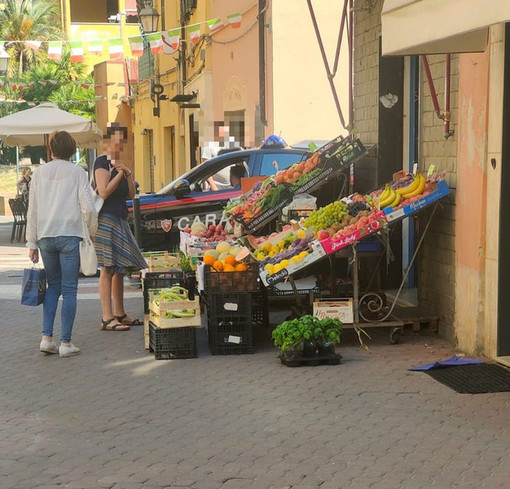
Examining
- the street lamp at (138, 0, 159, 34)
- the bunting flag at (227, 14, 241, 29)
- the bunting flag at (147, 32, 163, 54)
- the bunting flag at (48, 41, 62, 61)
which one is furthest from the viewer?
the street lamp at (138, 0, 159, 34)

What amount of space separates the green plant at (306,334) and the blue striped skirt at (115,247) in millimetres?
2098

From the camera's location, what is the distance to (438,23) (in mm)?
6691

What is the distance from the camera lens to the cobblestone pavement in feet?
17.7

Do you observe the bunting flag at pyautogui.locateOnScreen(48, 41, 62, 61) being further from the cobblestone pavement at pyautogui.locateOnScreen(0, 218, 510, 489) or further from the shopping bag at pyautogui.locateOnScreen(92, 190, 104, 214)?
the cobblestone pavement at pyautogui.locateOnScreen(0, 218, 510, 489)

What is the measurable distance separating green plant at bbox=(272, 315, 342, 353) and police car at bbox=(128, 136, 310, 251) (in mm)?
5615

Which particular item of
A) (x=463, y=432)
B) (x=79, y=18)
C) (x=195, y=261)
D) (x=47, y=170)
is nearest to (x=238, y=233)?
(x=195, y=261)

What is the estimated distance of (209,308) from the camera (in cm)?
872

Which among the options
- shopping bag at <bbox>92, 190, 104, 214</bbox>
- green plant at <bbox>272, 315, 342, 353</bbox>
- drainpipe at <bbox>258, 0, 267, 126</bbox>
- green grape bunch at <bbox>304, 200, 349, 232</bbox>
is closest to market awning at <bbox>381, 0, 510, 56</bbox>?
green grape bunch at <bbox>304, 200, 349, 232</bbox>

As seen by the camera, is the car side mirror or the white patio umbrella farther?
the white patio umbrella

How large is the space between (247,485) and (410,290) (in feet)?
19.2

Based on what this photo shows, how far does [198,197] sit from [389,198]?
18.0 ft

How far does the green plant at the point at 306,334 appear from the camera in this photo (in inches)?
318

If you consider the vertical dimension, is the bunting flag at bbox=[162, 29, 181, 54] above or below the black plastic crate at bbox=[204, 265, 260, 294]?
above

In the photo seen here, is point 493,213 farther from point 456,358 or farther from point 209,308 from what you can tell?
point 209,308
